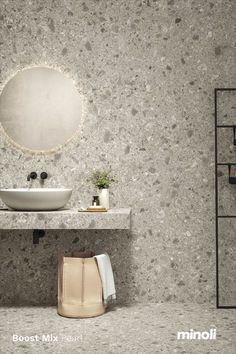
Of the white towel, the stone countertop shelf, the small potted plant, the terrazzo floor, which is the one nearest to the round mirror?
the small potted plant

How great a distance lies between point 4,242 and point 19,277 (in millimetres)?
307

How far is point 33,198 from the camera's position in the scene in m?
3.13

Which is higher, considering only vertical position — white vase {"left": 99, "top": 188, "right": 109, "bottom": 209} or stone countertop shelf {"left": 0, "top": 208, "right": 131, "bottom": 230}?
white vase {"left": 99, "top": 188, "right": 109, "bottom": 209}

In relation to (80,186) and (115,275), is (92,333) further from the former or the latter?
(80,186)

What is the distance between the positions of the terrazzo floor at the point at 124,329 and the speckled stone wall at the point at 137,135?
220 millimetres

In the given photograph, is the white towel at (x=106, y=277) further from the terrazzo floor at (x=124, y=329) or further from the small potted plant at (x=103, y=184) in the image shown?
the small potted plant at (x=103, y=184)

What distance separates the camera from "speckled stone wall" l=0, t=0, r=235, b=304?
3.61 metres

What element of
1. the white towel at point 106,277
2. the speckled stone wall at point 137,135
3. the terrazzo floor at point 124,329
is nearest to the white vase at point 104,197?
the speckled stone wall at point 137,135

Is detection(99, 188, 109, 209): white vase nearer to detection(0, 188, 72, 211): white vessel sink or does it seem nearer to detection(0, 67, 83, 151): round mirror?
detection(0, 188, 72, 211): white vessel sink

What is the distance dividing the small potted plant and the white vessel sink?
32cm

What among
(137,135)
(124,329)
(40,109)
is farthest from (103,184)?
(124,329)

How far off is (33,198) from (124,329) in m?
1.09

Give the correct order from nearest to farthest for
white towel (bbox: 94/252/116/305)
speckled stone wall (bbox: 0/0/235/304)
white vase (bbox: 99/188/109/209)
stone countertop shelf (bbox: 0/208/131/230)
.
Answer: stone countertop shelf (bbox: 0/208/131/230) < white towel (bbox: 94/252/116/305) < white vase (bbox: 99/188/109/209) < speckled stone wall (bbox: 0/0/235/304)

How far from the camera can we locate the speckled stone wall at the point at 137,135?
361cm
